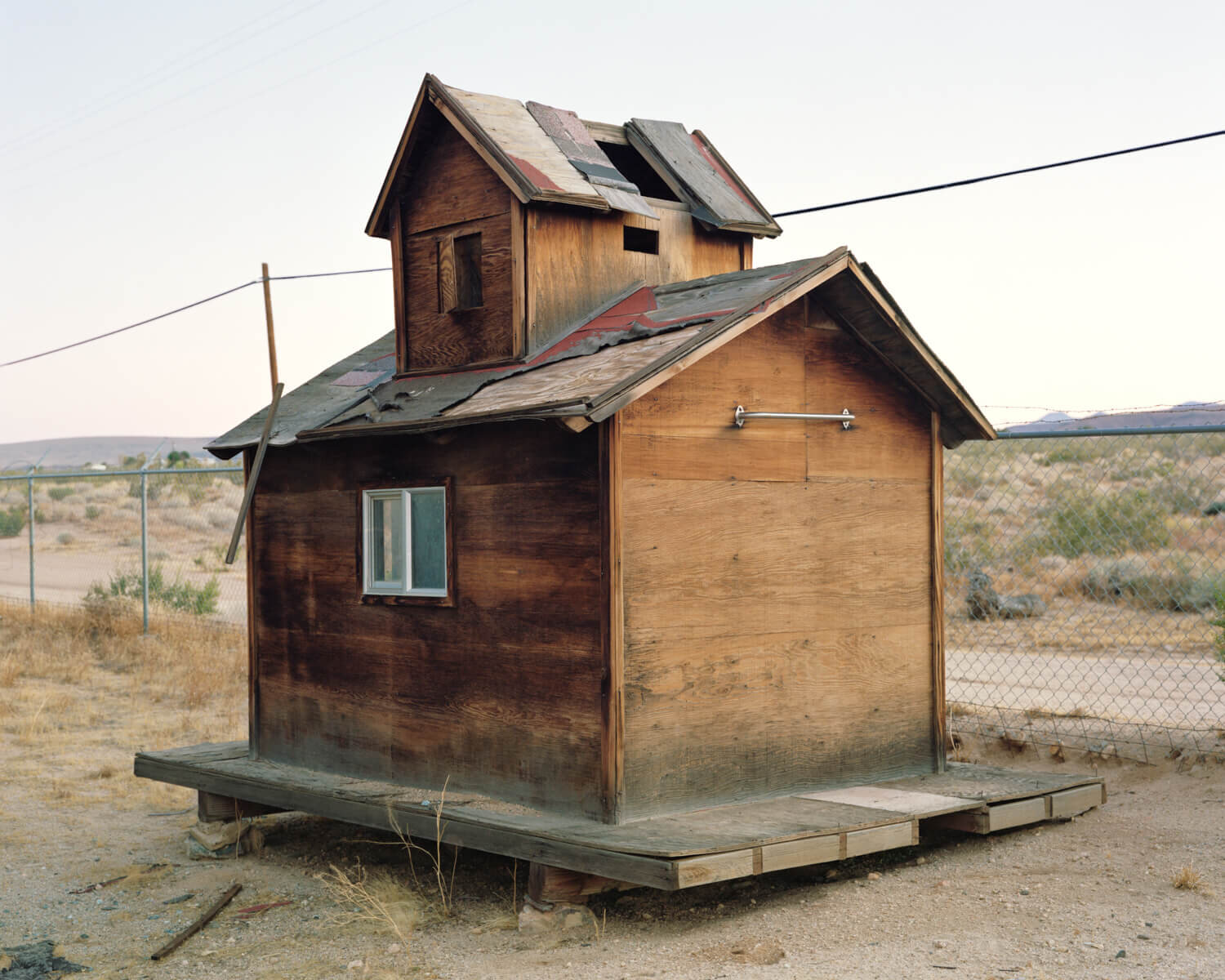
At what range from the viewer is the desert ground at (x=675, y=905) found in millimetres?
6293

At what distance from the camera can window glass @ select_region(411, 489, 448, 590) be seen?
340 inches

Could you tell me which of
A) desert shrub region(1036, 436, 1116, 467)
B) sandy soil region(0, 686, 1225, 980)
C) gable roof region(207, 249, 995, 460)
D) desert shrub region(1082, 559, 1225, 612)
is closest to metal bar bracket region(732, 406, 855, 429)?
gable roof region(207, 249, 995, 460)

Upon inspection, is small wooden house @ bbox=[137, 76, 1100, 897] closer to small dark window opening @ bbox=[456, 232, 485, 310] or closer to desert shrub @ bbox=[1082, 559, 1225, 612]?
small dark window opening @ bbox=[456, 232, 485, 310]

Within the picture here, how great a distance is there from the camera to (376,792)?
28.1 feet

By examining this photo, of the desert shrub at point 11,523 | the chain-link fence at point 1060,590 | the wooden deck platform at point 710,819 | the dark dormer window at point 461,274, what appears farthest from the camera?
the desert shrub at point 11,523

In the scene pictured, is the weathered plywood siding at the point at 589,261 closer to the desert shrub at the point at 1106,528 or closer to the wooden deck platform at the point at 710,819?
the wooden deck platform at the point at 710,819

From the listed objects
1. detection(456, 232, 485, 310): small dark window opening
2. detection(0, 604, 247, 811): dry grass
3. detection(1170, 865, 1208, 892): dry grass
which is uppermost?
detection(456, 232, 485, 310): small dark window opening

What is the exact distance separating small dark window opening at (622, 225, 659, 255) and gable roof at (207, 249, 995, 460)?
41 cm

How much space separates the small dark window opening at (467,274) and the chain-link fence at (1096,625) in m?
4.56

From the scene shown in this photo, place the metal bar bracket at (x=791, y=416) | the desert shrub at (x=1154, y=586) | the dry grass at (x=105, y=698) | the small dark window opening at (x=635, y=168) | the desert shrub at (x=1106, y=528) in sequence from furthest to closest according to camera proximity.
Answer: the desert shrub at (x=1106, y=528)
the desert shrub at (x=1154, y=586)
the dry grass at (x=105, y=698)
the small dark window opening at (x=635, y=168)
the metal bar bracket at (x=791, y=416)

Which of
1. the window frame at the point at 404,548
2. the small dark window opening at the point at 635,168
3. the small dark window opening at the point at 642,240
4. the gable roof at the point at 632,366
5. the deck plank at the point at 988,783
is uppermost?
the small dark window opening at the point at 635,168

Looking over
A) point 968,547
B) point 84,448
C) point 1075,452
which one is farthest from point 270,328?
point 84,448

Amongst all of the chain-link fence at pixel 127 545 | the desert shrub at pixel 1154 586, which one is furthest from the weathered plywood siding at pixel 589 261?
the desert shrub at pixel 1154 586

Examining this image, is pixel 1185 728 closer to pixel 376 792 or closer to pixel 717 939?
pixel 717 939
